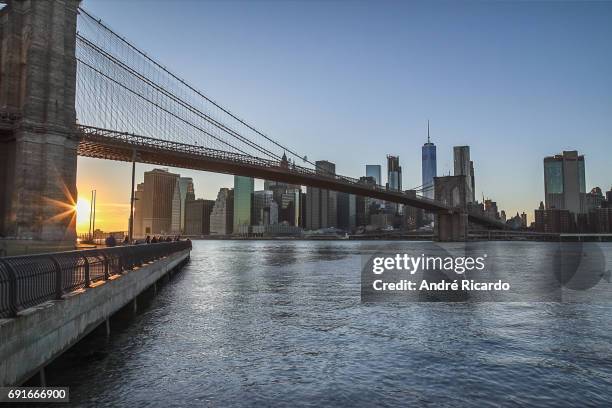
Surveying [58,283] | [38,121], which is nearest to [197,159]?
[38,121]

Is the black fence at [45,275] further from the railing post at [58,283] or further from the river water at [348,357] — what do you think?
the river water at [348,357]

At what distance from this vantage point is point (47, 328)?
31.3 ft

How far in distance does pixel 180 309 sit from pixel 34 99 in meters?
26.2

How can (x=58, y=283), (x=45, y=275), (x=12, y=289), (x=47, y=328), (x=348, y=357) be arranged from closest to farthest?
(x=12, y=289)
(x=47, y=328)
(x=45, y=275)
(x=58, y=283)
(x=348, y=357)

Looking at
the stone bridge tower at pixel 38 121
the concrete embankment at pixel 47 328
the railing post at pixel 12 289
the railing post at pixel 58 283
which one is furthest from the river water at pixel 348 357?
the stone bridge tower at pixel 38 121

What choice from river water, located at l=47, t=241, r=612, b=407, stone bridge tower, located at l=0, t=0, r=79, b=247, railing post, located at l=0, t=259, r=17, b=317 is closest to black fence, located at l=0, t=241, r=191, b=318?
railing post, located at l=0, t=259, r=17, b=317

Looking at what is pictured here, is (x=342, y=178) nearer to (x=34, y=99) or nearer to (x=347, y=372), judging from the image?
(x=34, y=99)

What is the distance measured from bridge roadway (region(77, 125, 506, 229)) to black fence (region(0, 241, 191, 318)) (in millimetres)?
24756

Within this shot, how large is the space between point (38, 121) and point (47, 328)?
107 ft

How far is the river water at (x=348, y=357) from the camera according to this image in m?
9.18

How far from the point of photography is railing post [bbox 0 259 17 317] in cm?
830

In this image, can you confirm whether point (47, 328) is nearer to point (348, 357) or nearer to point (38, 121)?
point (348, 357)

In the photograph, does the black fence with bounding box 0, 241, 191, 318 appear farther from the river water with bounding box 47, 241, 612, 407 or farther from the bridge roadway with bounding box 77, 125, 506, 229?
the bridge roadway with bounding box 77, 125, 506, 229

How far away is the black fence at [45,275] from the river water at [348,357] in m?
1.77
